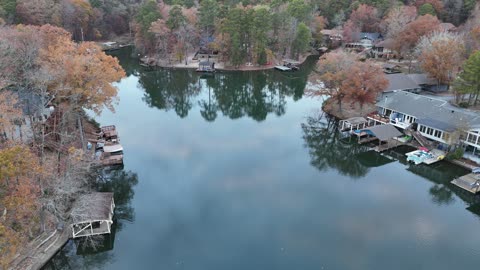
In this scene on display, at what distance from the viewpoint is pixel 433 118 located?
3180 centimetres

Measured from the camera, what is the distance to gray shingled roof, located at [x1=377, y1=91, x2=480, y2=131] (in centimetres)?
2964

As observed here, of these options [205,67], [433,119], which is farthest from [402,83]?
[205,67]

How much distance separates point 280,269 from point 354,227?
232 inches

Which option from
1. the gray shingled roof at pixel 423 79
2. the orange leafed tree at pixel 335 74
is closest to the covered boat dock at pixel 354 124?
the orange leafed tree at pixel 335 74

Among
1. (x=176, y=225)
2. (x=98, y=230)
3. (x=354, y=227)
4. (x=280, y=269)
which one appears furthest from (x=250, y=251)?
(x=98, y=230)

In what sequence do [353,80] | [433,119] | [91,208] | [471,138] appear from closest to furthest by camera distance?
1. [91,208]
2. [471,138]
3. [433,119]
4. [353,80]

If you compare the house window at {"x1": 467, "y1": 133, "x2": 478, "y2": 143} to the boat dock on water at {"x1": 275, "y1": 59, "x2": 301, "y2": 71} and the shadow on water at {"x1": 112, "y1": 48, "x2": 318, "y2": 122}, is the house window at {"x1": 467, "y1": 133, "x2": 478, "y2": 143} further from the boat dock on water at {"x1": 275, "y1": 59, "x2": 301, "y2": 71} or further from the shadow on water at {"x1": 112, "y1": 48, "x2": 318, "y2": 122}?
the boat dock on water at {"x1": 275, "y1": 59, "x2": 301, "y2": 71}

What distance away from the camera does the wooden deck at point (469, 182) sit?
25.4 m

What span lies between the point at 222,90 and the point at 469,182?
1278 inches

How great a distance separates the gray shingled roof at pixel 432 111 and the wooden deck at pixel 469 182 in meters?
4.43

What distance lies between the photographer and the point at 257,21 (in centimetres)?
5903

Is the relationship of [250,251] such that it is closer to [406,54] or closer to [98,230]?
[98,230]

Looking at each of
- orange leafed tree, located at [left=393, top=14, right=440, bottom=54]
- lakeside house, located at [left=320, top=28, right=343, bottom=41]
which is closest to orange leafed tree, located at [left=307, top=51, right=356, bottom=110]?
orange leafed tree, located at [left=393, top=14, right=440, bottom=54]

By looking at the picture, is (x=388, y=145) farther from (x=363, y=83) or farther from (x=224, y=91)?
(x=224, y=91)
